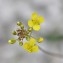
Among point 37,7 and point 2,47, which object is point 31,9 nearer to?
point 37,7

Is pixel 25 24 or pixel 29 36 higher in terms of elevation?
pixel 29 36

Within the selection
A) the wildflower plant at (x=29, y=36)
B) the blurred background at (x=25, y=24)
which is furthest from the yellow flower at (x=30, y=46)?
the blurred background at (x=25, y=24)

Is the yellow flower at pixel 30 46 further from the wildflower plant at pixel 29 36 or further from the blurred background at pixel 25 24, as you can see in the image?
the blurred background at pixel 25 24

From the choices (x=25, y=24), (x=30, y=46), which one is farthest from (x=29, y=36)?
(x=25, y=24)

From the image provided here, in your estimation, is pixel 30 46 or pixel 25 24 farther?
pixel 25 24

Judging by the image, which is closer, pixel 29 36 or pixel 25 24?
pixel 29 36

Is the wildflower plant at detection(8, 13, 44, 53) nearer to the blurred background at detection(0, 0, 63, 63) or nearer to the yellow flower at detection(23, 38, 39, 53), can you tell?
the yellow flower at detection(23, 38, 39, 53)

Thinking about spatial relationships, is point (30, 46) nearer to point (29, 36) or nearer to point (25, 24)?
point (29, 36)

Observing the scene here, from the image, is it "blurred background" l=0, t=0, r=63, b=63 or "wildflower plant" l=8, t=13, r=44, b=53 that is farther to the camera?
"blurred background" l=0, t=0, r=63, b=63

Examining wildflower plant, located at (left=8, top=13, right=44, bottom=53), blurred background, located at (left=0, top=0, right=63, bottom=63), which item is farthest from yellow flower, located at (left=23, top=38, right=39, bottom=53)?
blurred background, located at (left=0, top=0, right=63, bottom=63)
